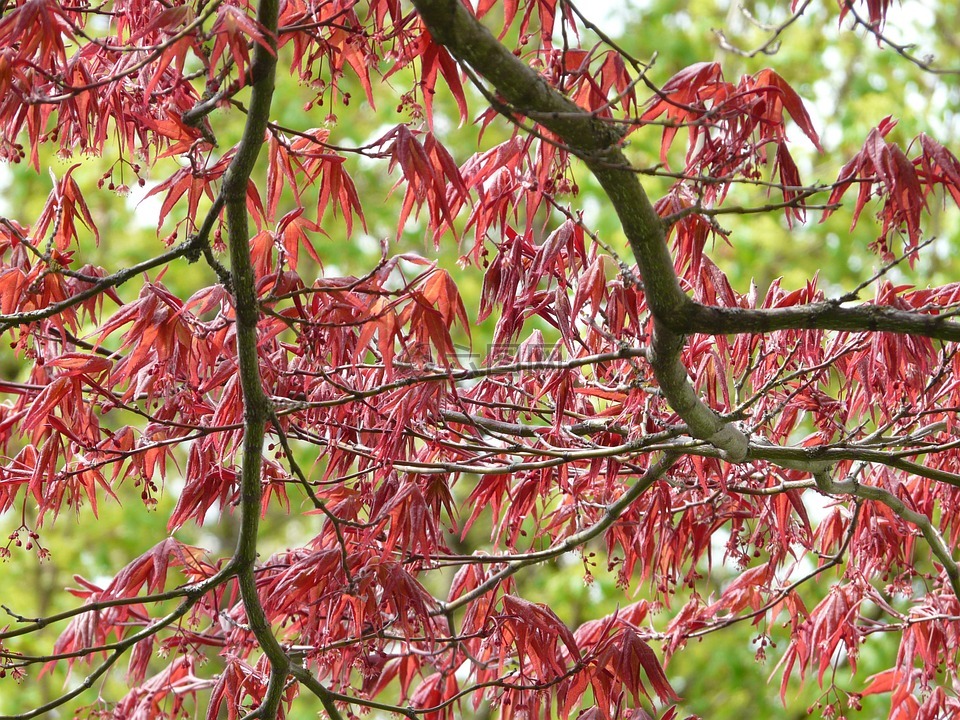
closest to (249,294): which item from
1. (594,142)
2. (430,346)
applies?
(430,346)

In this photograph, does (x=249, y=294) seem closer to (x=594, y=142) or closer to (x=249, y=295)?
(x=249, y=295)

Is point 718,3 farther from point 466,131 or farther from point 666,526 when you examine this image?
point 666,526

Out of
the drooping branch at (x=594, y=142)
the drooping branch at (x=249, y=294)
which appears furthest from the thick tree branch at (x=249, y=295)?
the drooping branch at (x=594, y=142)

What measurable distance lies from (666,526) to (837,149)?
487cm

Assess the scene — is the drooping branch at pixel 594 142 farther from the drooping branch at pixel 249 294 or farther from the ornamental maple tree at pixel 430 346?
the drooping branch at pixel 249 294

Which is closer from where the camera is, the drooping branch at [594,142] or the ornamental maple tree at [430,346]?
the drooping branch at [594,142]

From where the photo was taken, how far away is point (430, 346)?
68.3 inches

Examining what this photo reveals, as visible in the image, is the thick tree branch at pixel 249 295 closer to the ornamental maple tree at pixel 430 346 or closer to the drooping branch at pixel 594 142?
the ornamental maple tree at pixel 430 346

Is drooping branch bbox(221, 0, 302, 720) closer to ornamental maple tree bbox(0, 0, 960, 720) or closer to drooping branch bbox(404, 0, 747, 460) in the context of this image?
ornamental maple tree bbox(0, 0, 960, 720)

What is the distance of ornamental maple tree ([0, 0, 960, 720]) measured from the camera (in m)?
1.41

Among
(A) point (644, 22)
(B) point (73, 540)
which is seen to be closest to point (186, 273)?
(B) point (73, 540)

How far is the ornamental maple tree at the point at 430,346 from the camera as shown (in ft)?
4.61

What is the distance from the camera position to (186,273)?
6.66 m

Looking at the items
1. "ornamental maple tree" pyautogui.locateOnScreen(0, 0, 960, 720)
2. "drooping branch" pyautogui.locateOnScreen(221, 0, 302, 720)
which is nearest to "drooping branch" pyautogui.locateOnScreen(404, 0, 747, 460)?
"ornamental maple tree" pyautogui.locateOnScreen(0, 0, 960, 720)
